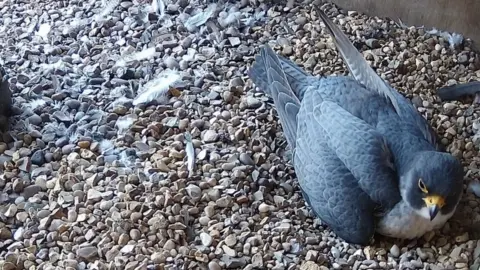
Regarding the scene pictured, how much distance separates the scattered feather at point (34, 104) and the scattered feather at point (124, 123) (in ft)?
1.16

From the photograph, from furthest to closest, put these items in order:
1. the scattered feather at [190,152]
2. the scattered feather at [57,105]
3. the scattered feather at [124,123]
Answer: the scattered feather at [57,105] < the scattered feather at [124,123] < the scattered feather at [190,152]

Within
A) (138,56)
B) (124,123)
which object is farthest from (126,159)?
(138,56)

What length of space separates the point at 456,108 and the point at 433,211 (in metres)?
0.88

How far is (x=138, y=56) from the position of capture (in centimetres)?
335

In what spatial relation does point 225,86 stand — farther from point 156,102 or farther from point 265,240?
point 265,240

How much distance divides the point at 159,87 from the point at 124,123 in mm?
257

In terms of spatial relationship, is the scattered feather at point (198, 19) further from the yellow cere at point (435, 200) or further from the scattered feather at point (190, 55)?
the yellow cere at point (435, 200)

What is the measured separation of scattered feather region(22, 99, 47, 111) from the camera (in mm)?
→ 3069

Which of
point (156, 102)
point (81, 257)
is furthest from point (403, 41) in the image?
point (81, 257)

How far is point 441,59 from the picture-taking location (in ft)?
10.9

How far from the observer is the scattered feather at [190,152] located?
9.06ft

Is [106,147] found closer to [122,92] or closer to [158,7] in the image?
[122,92]

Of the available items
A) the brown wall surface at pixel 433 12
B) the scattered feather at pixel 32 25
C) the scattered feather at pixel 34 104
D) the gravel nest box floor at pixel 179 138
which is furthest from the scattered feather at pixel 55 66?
the brown wall surface at pixel 433 12

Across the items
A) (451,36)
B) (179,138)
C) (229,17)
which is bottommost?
(451,36)
